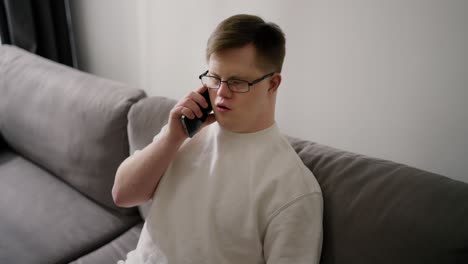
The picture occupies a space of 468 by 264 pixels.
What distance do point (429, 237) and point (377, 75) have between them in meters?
0.53

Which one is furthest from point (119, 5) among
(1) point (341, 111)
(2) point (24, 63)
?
(1) point (341, 111)

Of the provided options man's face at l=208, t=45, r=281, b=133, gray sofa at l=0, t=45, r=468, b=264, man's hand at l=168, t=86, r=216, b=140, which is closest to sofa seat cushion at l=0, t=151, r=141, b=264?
gray sofa at l=0, t=45, r=468, b=264

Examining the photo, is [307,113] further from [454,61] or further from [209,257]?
[209,257]

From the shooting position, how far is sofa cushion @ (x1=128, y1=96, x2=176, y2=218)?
4.33 ft

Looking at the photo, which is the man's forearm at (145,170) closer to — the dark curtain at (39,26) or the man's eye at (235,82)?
the man's eye at (235,82)

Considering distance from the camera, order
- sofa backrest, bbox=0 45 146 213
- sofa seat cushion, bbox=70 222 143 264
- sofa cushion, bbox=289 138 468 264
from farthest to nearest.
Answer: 1. sofa backrest, bbox=0 45 146 213
2. sofa seat cushion, bbox=70 222 143 264
3. sofa cushion, bbox=289 138 468 264

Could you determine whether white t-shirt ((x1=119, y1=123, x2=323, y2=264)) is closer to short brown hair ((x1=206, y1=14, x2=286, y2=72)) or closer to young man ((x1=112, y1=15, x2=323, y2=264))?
young man ((x1=112, y1=15, x2=323, y2=264))

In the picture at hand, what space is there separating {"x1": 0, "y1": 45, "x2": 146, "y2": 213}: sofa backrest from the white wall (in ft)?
1.41

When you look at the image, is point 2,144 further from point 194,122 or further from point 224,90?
point 224,90

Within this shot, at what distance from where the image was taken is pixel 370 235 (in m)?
0.79

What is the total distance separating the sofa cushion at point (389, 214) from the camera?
2.37 feet

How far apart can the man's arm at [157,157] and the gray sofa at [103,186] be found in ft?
1.11

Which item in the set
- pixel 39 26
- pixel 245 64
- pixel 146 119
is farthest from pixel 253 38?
pixel 39 26

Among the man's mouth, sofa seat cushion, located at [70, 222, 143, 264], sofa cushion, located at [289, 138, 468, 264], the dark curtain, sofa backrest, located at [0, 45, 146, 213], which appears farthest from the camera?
the dark curtain
